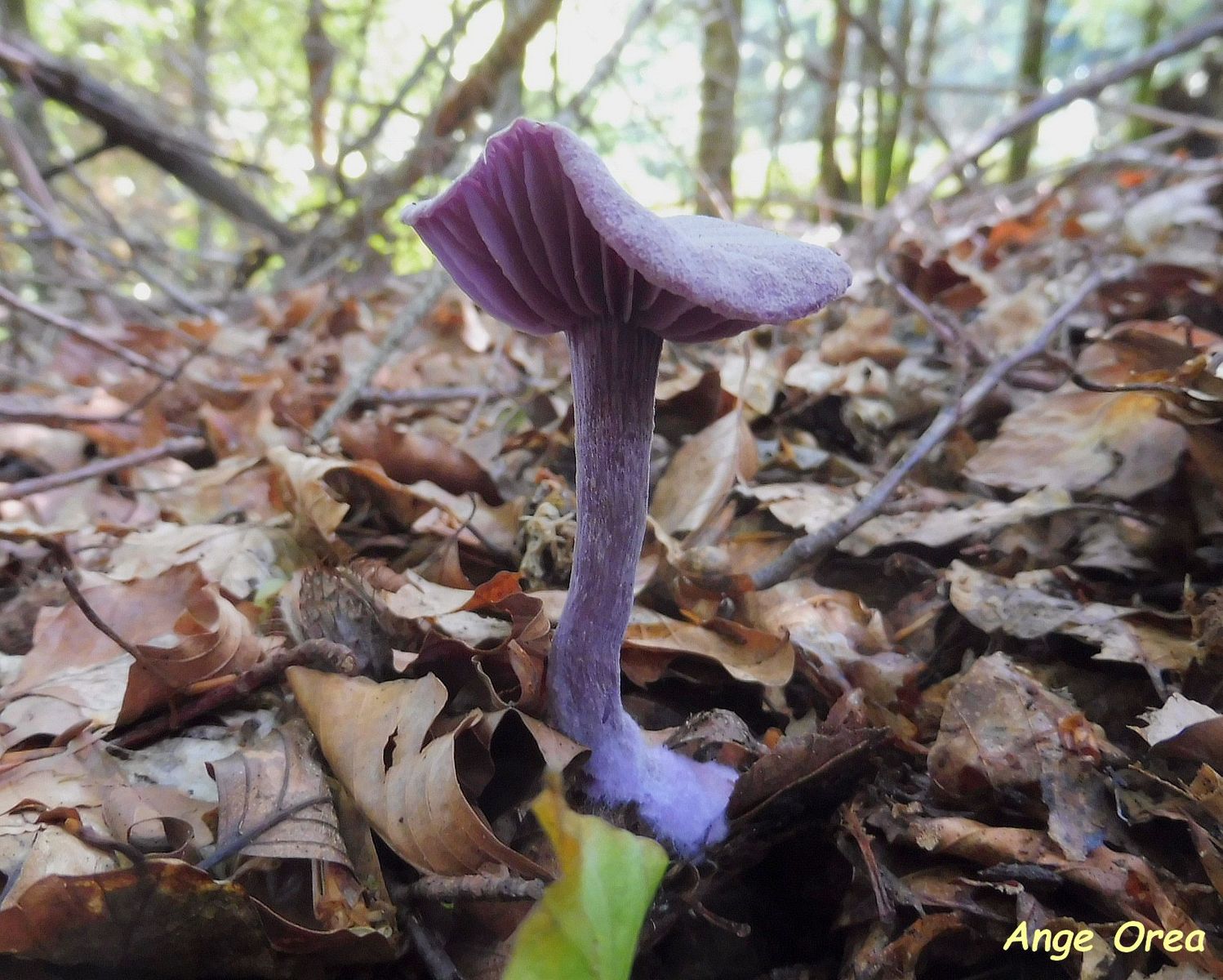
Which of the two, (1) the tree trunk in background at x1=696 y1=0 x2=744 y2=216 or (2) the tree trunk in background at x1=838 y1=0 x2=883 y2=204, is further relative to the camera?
(2) the tree trunk in background at x1=838 y1=0 x2=883 y2=204

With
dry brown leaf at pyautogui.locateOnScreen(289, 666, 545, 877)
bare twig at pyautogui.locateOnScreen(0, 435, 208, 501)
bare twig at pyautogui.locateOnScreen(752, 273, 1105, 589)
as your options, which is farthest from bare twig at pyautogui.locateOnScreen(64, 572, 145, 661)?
bare twig at pyautogui.locateOnScreen(752, 273, 1105, 589)

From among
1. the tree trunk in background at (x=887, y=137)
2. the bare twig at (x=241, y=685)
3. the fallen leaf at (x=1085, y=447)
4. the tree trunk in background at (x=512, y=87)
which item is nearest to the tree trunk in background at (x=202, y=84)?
the tree trunk in background at (x=512, y=87)

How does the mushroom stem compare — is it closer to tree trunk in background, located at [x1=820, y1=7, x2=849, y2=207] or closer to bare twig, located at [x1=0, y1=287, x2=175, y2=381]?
bare twig, located at [x1=0, y1=287, x2=175, y2=381]

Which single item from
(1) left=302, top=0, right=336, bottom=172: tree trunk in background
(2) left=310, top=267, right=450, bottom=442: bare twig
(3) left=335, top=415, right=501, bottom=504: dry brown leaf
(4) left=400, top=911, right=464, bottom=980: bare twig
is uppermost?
(1) left=302, top=0, right=336, bottom=172: tree trunk in background

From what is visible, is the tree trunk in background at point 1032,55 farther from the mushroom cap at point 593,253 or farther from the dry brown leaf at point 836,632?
the mushroom cap at point 593,253

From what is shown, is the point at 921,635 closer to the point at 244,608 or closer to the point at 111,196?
the point at 244,608

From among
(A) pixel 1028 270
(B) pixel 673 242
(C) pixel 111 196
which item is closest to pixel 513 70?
(A) pixel 1028 270
